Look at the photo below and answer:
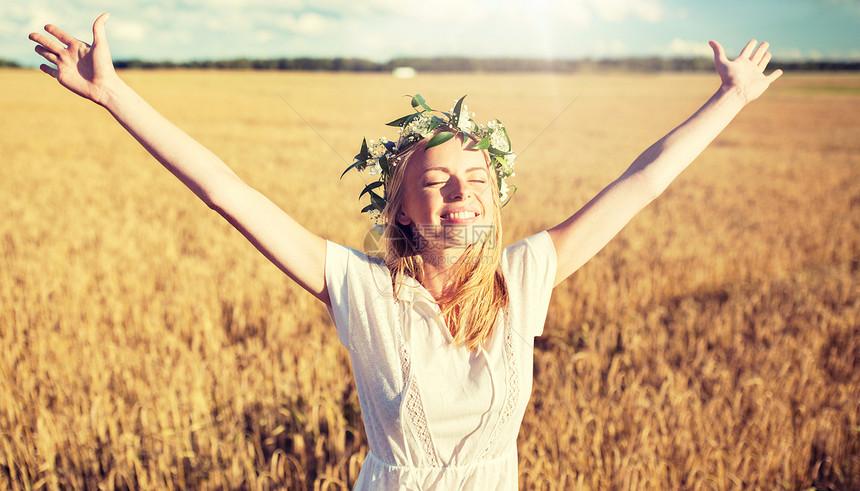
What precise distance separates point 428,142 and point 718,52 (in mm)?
900

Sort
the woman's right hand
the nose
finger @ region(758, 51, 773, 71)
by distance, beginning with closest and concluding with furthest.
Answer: the woman's right hand
the nose
finger @ region(758, 51, 773, 71)

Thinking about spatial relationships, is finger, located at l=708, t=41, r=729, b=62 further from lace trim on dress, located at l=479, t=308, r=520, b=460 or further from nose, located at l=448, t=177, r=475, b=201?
lace trim on dress, located at l=479, t=308, r=520, b=460

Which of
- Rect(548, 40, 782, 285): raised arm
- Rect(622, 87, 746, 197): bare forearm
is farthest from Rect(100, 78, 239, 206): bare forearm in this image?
Rect(622, 87, 746, 197): bare forearm

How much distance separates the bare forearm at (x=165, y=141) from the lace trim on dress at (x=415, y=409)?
1.91 ft

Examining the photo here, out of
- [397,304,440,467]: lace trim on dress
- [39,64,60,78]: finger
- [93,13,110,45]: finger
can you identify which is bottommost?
[397,304,440,467]: lace trim on dress

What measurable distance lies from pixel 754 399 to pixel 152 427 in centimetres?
334

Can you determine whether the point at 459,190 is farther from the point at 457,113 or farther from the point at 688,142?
the point at 688,142

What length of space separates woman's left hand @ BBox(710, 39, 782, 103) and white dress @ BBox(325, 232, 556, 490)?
2.87 ft

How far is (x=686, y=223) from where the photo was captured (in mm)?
7863

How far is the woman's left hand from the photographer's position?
148 cm

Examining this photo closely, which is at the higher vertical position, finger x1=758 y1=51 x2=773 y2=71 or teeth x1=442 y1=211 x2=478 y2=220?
finger x1=758 y1=51 x2=773 y2=71

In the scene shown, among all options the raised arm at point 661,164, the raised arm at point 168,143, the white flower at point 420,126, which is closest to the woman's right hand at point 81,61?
the raised arm at point 168,143

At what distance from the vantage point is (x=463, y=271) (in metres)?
1.42

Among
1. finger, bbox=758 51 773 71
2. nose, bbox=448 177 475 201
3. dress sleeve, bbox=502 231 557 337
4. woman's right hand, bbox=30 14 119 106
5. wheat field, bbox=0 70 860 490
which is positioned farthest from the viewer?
wheat field, bbox=0 70 860 490
